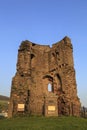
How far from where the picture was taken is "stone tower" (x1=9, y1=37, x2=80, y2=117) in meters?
18.8

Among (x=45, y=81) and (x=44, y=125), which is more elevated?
(x=45, y=81)

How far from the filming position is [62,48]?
866 inches

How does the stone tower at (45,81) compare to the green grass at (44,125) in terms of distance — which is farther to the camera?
the stone tower at (45,81)

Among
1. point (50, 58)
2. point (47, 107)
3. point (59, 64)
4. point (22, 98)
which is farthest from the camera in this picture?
point (50, 58)

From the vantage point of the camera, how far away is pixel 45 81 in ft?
76.0

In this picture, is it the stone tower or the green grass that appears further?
the stone tower

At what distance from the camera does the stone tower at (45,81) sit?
18.8 m

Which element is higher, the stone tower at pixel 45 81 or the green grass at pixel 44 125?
the stone tower at pixel 45 81

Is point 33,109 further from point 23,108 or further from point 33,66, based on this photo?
point 33,66

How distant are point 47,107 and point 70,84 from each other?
12.7ft

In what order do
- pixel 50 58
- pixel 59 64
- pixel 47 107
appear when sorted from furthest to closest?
pixel 50 58 → pixel 59 64 → pixel 47 107

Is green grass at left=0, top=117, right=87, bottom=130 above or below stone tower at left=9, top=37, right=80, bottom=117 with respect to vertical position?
below

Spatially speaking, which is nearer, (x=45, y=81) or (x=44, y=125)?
(x=44, y=125)

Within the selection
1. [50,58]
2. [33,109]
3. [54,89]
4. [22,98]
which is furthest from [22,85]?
[50,58]
